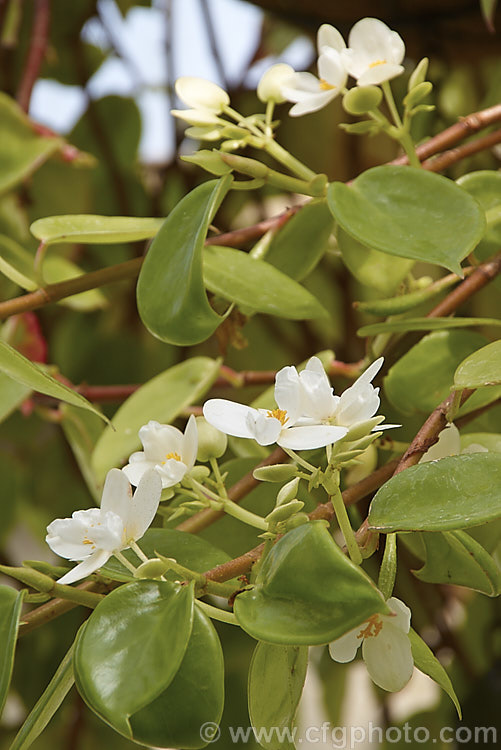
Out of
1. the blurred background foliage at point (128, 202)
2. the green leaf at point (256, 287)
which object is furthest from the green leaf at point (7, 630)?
the blurred background foliage at point (128, 202)

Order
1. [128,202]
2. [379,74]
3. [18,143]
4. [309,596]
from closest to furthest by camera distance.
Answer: [309,596], [379,74], [18,143], [128,202]

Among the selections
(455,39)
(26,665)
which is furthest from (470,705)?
(455,39)

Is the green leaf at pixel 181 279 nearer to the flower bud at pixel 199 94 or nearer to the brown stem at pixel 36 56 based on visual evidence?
the flower bud at pixel 199 94

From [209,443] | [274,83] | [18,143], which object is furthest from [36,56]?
[209,443]

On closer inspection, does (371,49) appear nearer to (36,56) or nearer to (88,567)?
(88,567)

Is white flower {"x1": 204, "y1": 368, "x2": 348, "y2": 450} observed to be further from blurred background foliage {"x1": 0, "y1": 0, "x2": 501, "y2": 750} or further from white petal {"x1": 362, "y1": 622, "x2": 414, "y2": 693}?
blurred background foliage {"x1": 0, "y1": 0, "x2": 501, "y2": 750}

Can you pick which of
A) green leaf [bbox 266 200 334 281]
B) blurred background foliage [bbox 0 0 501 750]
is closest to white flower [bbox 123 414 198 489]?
green leaf [bbox 266 200 334 281]

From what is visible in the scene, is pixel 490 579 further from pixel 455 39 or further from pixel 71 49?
pixel 71 49

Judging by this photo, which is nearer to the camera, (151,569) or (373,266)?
(151,569)
